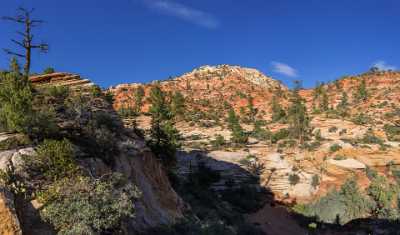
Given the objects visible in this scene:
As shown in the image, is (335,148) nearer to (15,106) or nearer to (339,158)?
(339,158)

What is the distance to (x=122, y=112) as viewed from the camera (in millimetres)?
60812

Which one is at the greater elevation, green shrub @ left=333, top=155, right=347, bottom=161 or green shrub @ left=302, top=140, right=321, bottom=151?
green shrub @ left=302, top=140, right=321, bottom=151

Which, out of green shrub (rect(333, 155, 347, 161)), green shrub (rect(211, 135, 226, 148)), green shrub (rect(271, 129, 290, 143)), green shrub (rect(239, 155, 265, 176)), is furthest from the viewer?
green shrub (rect(271, 129, 290, 143))

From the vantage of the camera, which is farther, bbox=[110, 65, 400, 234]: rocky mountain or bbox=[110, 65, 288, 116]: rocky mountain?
bbox=[110, 65, 288, 116]: rocky mountain

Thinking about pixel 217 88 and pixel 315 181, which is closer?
pixel 315 181

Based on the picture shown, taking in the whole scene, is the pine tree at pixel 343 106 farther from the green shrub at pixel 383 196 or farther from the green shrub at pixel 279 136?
the green shrub at pixel 383 196

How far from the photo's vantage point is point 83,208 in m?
11.3

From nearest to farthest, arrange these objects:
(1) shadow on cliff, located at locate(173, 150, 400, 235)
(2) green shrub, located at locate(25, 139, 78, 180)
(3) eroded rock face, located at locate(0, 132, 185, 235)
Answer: (3) eroded rock face, located at locate(0, 132, 185, 235)
(2) green shrub, located at locate(25, 139, 78, 180)
(1) shadow on cliff, located at locate(173, 150, 400, 235)

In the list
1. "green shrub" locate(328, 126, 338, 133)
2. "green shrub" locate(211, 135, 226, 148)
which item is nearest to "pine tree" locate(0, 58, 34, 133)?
"green shrub" locate(211, 135, 226, 148)

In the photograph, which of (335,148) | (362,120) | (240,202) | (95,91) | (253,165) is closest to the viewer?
(95,91)

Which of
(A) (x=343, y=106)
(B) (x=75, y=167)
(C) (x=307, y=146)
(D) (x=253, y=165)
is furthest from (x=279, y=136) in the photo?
(B) (x=75, y=167)

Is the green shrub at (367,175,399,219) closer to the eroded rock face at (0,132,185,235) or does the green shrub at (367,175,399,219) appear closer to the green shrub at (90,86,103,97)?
the eroded rock face at (0,132,185,235)

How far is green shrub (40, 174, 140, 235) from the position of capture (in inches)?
433

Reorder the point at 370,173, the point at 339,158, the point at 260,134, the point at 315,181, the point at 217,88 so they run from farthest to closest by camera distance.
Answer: the point at 217,88
the point at 260,134
the point at 339,158
the point at 315,181
the point at 370,173
